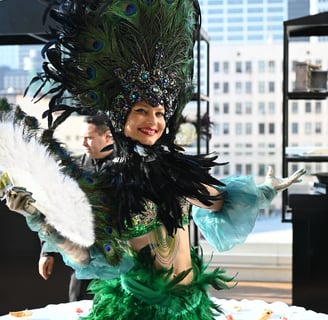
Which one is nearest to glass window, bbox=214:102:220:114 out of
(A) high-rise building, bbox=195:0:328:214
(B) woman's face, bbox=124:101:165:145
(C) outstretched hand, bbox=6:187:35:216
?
(A) high-rise building, bbox=195:0:328:214

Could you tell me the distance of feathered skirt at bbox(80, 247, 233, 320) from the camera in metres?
1.24

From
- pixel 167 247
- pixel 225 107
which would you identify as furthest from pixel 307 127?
pixel 167 247

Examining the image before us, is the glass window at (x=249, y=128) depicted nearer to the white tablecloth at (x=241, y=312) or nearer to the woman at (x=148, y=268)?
the white tablecloth at (x=241, y=312)

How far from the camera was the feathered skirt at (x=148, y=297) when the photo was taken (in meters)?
1.24

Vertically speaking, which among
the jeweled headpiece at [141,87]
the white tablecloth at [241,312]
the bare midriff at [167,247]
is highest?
the jeweled headpiece at [141,87]

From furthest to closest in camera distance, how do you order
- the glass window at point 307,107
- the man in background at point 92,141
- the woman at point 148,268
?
the glass window at point 307,107
the man in background at point 92,141
the woman at point 148,268

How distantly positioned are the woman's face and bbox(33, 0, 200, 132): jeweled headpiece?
1 centimetres

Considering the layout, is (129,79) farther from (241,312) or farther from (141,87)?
(241,312)

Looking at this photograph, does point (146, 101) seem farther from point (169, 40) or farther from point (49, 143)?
point (49, 143)

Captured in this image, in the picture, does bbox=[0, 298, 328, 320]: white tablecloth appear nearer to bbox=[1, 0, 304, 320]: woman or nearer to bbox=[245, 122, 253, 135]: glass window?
bbox=[1, 0, 304, 320]: woman

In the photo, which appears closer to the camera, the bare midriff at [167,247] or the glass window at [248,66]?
the bare midriff at [167,247]

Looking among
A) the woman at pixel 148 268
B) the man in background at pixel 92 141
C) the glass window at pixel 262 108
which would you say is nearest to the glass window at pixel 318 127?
the glass window at pixel 262 108

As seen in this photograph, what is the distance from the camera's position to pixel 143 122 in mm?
1269

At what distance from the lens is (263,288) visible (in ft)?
13.5
